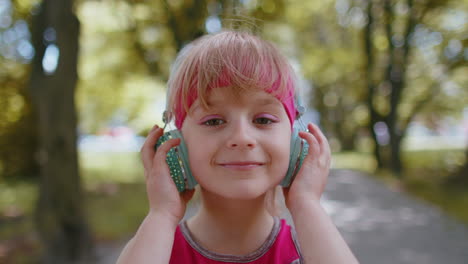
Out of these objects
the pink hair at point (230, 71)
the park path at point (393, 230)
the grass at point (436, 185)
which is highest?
the pink hair at point (230, 71)

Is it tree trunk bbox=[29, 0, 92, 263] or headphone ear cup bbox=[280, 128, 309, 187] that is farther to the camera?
tree trunk bbox=[29, 0, 92, 263]

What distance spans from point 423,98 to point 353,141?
607 inches

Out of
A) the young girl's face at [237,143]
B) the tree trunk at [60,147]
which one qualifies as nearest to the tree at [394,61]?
the tree trunk at [60,147]

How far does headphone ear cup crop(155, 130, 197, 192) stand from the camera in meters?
1.48

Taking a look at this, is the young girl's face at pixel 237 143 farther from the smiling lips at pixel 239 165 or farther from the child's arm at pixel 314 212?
the child's arm at pixel 314 212

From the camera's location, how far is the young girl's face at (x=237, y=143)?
138cm

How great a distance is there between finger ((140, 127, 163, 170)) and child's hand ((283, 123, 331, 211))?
0.61 metres

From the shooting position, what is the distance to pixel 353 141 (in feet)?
100

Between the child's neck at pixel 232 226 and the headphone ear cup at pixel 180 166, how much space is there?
16cm

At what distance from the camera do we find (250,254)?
158 centimetres

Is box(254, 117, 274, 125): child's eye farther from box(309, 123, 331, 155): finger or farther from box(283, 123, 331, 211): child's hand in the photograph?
box(309, 123, 331, 155): finger

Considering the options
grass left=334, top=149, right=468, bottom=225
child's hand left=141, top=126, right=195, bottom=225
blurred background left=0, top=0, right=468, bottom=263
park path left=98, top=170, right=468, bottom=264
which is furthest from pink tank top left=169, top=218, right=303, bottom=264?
grass left=334, top=149, right=468, bottom=225

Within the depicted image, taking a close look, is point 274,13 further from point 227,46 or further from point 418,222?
point 227,46

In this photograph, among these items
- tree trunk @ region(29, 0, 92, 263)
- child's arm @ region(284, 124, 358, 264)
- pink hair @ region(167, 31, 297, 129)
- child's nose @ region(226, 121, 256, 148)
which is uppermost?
pink hair @ region(167, 31, 297, 129)
